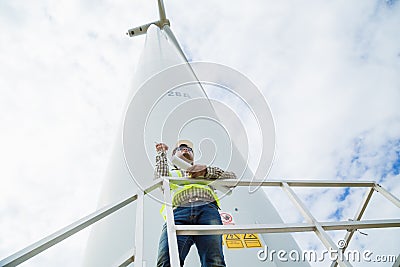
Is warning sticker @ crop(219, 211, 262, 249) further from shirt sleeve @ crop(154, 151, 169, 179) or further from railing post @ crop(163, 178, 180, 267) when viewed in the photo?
railing post @ crop(163, 178, 180, 267)

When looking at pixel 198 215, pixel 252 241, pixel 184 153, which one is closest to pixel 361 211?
pixel 252 241

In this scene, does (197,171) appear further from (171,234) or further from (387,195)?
(387,195)

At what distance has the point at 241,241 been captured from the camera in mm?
3277

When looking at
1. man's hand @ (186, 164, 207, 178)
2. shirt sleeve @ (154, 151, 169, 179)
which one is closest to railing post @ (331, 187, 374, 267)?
man's hand @ (186, 164, 207, 178)

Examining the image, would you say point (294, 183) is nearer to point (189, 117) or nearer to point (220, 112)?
point (189, 117)

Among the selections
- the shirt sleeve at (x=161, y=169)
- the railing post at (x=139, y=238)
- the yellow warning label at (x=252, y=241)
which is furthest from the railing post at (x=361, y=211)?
the railing post at (x=139, y=238)

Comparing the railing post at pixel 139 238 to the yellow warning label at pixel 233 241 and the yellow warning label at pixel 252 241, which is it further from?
the yellow warning label at pixel 252 241

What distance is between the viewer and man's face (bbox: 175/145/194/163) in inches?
120

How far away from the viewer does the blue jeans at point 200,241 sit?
2.29 meters

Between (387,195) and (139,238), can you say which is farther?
(387,195)

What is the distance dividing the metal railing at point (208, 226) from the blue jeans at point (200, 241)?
21 cm

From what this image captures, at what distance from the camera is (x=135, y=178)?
3893mm

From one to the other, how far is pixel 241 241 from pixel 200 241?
103cm

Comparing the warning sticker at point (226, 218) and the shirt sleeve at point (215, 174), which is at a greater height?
the warning sticker at point (226, 218)
